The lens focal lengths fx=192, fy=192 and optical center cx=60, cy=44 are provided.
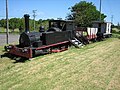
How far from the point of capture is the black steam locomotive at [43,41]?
11.6m

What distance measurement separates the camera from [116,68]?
932cm

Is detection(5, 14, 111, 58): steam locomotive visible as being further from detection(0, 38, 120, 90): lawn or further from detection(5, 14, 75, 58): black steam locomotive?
detection(0, 38, 120, 90): lawn

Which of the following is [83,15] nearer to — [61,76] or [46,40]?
[46,40]

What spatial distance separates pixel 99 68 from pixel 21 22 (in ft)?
246

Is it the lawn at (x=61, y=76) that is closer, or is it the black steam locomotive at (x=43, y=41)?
the lawn at (x=61, y=76)

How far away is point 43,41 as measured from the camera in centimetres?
1252

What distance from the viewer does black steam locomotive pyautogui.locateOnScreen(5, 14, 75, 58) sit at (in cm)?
1155

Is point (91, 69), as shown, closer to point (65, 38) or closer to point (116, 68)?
point (116, 68)

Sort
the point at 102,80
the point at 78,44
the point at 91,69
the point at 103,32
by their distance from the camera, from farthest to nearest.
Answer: the point at 103,32 < the point at 78,44 < the point at 91,69 < the point at 102,80

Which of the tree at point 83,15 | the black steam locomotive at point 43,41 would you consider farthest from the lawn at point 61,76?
the tree at point 83,15

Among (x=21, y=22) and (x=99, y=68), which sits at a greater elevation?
(x=21, y=22)

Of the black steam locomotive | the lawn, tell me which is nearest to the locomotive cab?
the black steam locomotive

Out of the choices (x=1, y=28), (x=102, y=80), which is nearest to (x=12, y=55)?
(x=102, y=80)

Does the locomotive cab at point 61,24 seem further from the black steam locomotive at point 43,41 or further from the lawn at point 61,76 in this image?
the lawn at point 61,76
